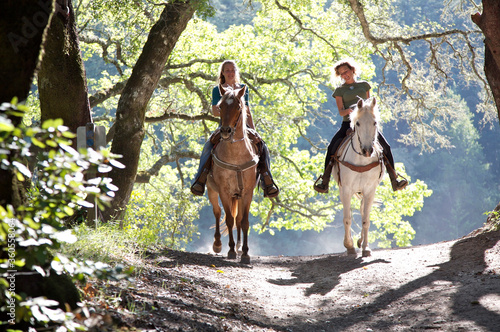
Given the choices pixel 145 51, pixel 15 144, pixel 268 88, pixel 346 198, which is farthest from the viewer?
pixel 268 88

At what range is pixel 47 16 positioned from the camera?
3025mm

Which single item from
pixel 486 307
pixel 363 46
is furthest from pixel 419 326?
pixel 363 46

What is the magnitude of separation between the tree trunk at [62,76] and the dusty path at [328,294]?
2.58m

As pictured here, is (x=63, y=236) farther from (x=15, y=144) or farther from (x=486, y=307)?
(x=486, y=307)

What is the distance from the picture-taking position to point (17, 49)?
2.79 m

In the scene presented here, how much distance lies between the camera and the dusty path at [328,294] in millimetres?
4125

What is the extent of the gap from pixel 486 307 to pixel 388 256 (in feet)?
13.6

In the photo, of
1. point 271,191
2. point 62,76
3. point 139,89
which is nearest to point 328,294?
point 271,191

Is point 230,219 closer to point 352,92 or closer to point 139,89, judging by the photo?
point 139,89

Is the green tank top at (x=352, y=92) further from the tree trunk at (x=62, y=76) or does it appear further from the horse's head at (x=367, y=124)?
the tree trunk at (x=62, y=76)

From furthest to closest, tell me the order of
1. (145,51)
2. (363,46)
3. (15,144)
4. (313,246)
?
(313,246)
(363,46)
(145,51)
(15,144)

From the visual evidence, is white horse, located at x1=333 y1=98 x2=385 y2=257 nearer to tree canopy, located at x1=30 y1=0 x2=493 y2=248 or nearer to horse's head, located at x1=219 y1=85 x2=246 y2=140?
horse's head, located at x1=219 y1=85 x2=246 y2=140

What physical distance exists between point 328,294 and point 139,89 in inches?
203

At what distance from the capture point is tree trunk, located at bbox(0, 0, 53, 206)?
108 inches
